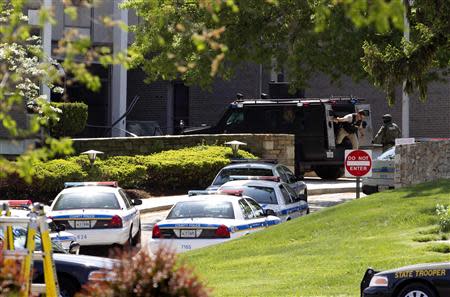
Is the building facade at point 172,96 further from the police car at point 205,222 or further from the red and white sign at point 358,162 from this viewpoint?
the police car at point 205,222

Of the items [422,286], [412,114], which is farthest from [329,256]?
[412,114]

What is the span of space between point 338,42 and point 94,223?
1331 centimetres

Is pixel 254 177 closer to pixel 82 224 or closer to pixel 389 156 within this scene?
pixel 82 224

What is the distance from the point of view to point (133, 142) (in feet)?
117

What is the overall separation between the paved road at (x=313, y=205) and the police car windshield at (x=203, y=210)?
14.9 feet

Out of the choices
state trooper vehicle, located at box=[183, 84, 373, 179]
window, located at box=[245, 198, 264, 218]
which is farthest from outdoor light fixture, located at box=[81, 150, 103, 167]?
window, located at box=[245, 198, 264, 218]

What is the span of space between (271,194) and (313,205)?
321 inches

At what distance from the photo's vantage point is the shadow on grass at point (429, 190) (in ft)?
79.5

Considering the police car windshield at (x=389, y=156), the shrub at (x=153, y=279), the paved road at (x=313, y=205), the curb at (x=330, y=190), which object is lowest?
the paved road at (x=313, y=205)

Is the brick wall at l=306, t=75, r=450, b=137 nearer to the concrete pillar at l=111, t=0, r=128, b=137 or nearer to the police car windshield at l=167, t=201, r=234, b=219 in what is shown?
the concrete pillar at l=111, t=0, r=128, b=137

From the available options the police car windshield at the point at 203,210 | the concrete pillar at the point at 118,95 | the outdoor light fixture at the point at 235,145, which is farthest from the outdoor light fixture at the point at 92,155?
the concrete pillar at the point at 118,95

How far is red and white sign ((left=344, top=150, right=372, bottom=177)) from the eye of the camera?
2620 centimetres

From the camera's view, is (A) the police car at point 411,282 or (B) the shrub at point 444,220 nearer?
(A) the police car at point 411,282

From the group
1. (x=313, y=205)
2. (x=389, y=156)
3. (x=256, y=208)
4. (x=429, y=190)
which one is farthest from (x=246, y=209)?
(x=389, y=156)
